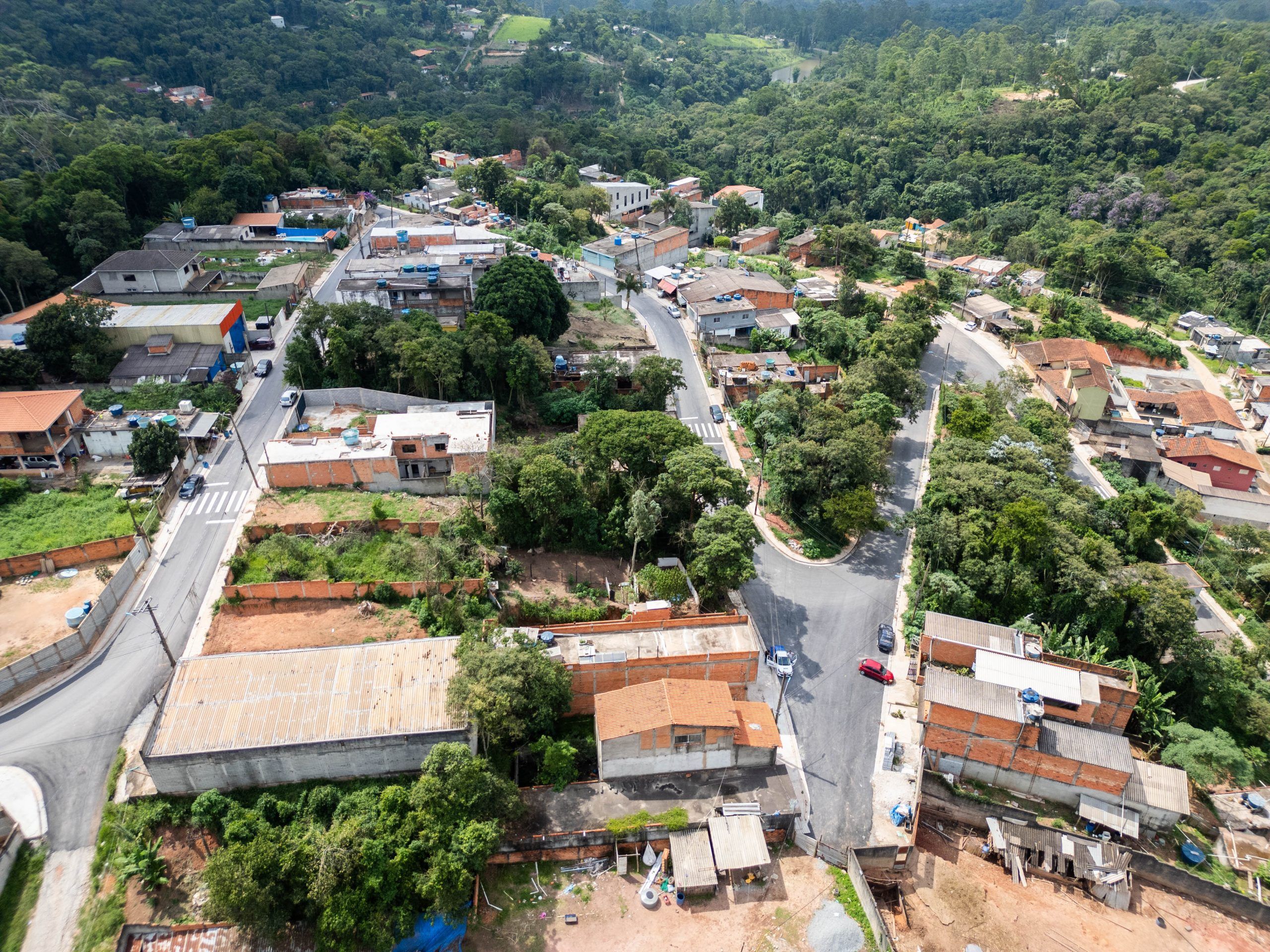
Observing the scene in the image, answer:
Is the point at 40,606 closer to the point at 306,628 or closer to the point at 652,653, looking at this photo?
the point at 306,628

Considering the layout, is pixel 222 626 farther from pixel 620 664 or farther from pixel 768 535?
pixel 768 535

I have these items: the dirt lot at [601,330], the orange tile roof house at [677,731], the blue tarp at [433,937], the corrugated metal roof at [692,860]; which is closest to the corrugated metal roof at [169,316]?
the dirt lot at [601,330]

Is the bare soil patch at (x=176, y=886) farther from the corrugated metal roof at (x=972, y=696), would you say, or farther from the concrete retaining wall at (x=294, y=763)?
the corrugated metal roof at (x=972, y=696)

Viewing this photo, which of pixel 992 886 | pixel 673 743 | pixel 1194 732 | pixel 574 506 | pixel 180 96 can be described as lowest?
pixel 992 886

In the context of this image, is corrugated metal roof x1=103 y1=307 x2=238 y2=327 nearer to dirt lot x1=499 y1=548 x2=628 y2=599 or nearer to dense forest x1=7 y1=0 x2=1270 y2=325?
dense forest x1=7 y1=0 x2=1270 y2=325

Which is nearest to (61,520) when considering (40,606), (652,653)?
(40,606)

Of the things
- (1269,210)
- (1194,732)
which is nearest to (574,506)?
(1194,732)

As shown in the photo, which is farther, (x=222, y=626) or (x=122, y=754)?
(x=222, y=626)
